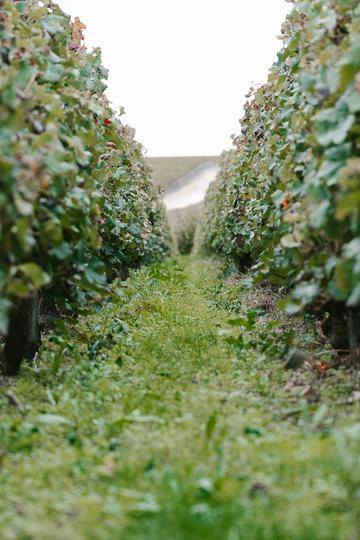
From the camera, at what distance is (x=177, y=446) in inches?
133

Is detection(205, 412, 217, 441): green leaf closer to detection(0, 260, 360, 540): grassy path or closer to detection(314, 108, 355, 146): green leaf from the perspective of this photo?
detection(0, 260, 360, 540): grassy path

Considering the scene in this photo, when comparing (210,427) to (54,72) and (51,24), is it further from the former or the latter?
(51,24)

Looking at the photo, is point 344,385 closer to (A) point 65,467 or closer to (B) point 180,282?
(A) point 65,467

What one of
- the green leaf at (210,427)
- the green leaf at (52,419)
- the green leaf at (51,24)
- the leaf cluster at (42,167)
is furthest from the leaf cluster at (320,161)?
the green leaf at (51,24)

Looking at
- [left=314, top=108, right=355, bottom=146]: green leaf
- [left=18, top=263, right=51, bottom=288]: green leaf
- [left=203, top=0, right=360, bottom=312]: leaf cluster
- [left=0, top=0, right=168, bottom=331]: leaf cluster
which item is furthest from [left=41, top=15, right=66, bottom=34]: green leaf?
[left=18, top=263, right=51, bottom=288]: green leaf

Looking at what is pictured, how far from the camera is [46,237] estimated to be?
163 inches

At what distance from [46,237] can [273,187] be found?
2793 mm

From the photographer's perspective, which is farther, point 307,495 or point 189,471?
point 189,471

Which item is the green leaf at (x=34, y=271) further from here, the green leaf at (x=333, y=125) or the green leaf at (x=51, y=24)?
the green leaf at (x=51, y=24)

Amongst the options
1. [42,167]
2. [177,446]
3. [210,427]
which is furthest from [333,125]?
[177,446]

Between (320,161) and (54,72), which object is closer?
(320,161)

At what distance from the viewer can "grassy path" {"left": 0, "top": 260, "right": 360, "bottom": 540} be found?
2621 mm

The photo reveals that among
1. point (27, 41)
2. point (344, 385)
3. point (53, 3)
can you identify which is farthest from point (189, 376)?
point (53, 3)

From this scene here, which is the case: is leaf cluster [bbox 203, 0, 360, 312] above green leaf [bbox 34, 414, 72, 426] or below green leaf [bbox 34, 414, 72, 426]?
above
